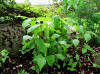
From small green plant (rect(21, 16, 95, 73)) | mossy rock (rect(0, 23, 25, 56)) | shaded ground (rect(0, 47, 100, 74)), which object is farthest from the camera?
mossy rock (rect(0, 23, 25, 56))

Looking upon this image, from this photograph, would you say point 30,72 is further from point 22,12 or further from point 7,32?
point 22,12

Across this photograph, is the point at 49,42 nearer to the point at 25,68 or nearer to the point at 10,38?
the point at 25,68

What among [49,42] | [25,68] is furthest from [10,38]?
[49,42]

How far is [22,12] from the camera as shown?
298 cm

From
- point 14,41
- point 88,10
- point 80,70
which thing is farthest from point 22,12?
point 80,70

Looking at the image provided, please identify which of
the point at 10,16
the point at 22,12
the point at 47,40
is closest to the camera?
the point at 47,40

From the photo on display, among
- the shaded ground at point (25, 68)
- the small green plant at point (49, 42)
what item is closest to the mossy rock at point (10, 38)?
the shaded ground at point (25, 68)

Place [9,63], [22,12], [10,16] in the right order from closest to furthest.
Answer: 1. [9,63]
2. [10,16]
3. [22,12]

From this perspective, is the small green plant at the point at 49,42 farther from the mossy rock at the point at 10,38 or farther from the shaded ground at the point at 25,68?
the mossy rock at the point at 10,38

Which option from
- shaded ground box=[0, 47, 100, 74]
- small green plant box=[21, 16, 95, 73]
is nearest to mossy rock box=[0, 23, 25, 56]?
shaded ground box=[0, 47, 100, 74]

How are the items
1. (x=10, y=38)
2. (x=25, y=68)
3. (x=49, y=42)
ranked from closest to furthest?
1. (x=49, y=42)
2. (x=25, y=68)
3. (x=10, y=38)

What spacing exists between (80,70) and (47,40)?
2.53ft

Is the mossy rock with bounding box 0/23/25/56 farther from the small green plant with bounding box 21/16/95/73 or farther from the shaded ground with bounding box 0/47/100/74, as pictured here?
the small green plant with bounding box 21/16/95/73

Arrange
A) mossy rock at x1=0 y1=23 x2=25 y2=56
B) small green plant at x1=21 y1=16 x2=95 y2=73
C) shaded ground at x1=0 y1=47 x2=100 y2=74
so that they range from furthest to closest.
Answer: mossy rock at x1=0 y1=23 x2=25 y2=56 → shaded ground at x1=0 y1=47 x2=100 y2=74 → small green plant at x1=21 y1=16 x2=95 y2=73
